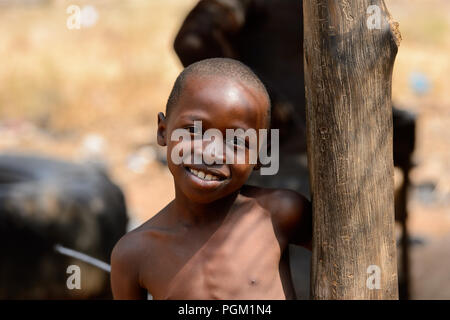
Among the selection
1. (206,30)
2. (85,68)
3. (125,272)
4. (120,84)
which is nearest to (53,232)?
(206,30)

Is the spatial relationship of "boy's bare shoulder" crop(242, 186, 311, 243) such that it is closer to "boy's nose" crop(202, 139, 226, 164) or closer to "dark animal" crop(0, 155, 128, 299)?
"boy's nose" crop(202, 139, 226, 164)

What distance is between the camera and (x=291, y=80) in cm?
310

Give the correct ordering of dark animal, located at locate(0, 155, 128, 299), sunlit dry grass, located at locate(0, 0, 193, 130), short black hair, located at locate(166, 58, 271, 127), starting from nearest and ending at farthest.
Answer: short black hair, located at locate(166, 58, 271, 127), dark animal, located at locate(0, 155, 128, 299), sunlit dry grass, located at locate(0, 0, 193, 130)

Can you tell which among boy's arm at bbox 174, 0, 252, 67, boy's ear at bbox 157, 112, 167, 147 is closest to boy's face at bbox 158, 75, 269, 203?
boy's ear at bbox 157, 112, 167, 147

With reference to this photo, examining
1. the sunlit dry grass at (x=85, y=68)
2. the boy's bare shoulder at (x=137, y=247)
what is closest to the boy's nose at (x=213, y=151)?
the boy's bare shoulder at (x=137, y=247)

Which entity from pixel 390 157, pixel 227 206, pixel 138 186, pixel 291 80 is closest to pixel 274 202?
pixel 227 206

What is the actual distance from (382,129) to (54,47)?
938 cm

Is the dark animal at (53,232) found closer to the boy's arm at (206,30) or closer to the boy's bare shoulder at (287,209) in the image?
the boy's arm at (206,30)

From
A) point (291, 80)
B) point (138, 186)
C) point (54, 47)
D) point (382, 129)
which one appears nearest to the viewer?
point (382, 129)

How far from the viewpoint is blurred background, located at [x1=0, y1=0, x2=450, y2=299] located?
8000 millimetres

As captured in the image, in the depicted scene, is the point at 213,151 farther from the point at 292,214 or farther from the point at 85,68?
the point at 85,68

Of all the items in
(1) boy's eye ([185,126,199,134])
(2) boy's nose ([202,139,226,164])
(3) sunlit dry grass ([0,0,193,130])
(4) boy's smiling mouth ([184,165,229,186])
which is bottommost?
(4) boy's smiling mouth ([184,165,229,186])

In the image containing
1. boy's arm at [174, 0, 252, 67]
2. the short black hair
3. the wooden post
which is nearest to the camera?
the wooden post
